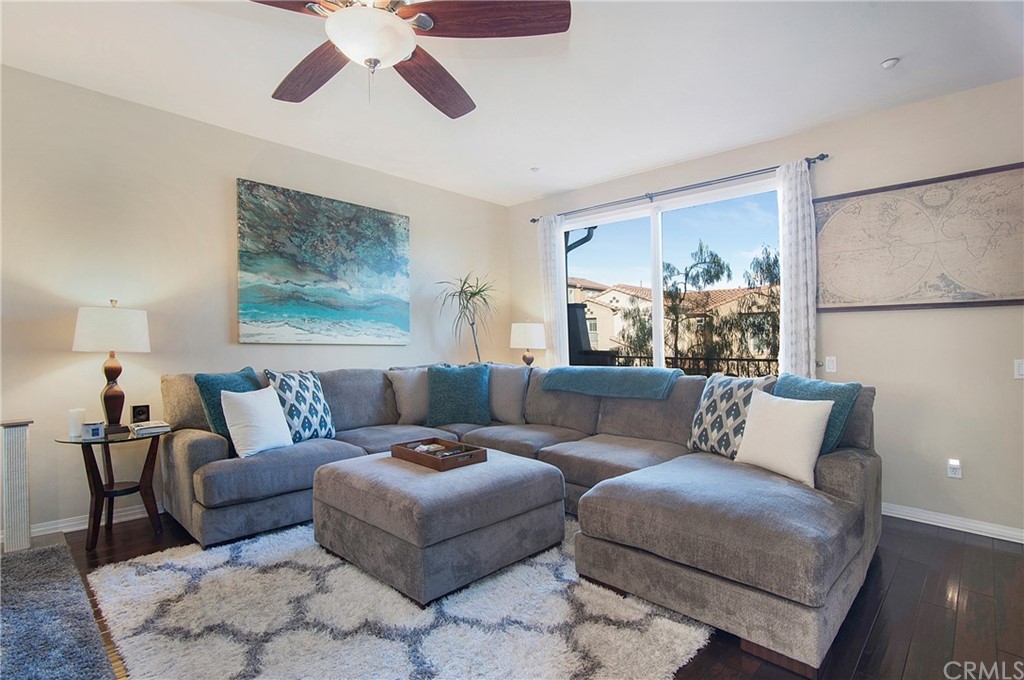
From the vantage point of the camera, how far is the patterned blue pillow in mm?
3262

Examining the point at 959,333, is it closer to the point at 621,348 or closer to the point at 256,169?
the point at 621,348

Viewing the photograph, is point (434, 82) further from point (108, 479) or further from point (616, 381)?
point (108, 479)

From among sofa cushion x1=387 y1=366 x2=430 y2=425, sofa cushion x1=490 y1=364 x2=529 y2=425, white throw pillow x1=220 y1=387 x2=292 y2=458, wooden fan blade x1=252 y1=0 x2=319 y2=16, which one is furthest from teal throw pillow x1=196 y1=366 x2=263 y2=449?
wooden fan blade x1=252 y1=0 x2=319 y2=16

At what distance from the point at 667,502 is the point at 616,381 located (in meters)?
1.66

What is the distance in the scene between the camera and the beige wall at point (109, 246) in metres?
2.87

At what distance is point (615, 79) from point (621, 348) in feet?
8.56

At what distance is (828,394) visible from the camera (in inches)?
96.1

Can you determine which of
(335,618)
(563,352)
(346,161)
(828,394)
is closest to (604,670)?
(335,618)

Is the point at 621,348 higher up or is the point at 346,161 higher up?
the point at 346,161

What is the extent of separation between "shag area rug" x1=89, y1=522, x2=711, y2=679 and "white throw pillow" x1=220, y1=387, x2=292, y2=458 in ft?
2.20

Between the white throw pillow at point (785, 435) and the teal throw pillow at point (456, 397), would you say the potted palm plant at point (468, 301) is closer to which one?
the teal throw pillow at point (456, 397)

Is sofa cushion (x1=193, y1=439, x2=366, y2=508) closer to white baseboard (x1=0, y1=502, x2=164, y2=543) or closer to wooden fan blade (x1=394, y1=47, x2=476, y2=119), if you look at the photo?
white baseboard (x1=0, y1=502, x2=164, y2=543)

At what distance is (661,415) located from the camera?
10.8 ft

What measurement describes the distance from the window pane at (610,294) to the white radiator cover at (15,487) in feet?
13.8
